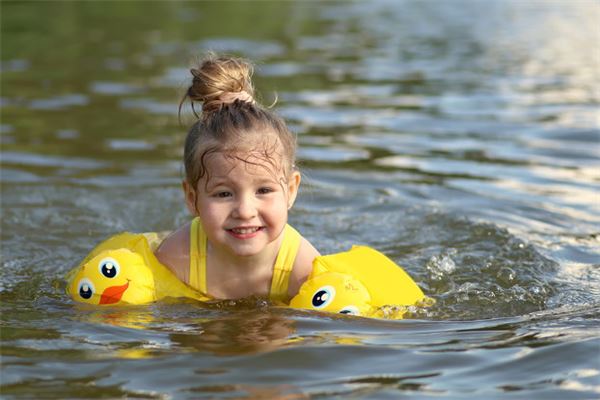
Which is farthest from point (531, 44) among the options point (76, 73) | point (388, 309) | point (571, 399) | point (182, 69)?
point (571, 399)

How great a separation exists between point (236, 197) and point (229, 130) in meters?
0.32

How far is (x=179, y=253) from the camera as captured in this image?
530 cm

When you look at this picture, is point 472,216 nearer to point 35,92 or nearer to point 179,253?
point 179,253

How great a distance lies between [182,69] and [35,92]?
8.02 feet

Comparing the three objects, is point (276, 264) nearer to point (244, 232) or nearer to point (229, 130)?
point (244, 232)

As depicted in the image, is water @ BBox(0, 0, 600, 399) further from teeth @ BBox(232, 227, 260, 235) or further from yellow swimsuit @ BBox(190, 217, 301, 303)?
teeth @ BBox(232, 227, 260, 235)

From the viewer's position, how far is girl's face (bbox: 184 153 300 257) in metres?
4.76

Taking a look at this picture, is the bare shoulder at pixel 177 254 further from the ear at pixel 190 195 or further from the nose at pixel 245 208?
the nose at pixel 245 208

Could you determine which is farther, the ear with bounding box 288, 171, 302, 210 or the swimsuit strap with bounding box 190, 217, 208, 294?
the swimsuit strap with bounding box 190, 217, 208, 294

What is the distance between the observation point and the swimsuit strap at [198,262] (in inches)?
206

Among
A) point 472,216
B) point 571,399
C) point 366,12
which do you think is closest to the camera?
point 571,399

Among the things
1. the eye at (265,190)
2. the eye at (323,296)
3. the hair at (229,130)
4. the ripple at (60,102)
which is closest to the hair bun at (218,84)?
the hair at (229,130)

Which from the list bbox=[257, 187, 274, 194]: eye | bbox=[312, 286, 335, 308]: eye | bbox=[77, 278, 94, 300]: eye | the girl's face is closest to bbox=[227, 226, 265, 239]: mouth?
the girl's face

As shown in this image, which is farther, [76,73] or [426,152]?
[76,73]
